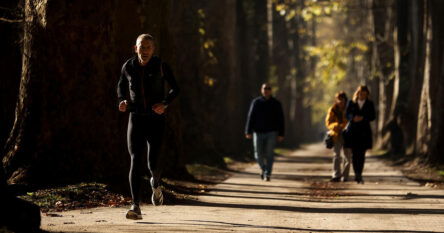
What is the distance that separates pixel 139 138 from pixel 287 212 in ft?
8.35

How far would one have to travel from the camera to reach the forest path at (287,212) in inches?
379

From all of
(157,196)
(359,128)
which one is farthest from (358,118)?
(157,196)

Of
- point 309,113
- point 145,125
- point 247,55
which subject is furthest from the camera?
point 309,113

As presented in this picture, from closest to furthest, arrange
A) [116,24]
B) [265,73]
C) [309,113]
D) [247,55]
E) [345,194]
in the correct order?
[116,24] < [345,194] < [247,55] < [265,73] < [309,113]

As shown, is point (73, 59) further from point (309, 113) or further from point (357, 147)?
point (309, 113)

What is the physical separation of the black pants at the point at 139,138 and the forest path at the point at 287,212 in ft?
1.45

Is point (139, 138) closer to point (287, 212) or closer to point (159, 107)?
point (159, 107)

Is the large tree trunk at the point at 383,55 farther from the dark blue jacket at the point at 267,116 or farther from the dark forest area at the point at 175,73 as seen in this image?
the dark blue jacket at the point at 267,116

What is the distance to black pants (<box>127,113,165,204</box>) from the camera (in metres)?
9.98

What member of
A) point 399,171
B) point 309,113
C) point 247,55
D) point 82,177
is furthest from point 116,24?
point 309,113

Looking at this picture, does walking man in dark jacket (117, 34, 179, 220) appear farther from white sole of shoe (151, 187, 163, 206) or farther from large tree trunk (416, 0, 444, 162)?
large tree trunk (416, 0, 444, 162)

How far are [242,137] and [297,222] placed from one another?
21.5 metres

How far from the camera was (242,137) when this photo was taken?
105ft

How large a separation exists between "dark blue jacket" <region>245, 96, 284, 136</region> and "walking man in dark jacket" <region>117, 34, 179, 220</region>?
26.3 ft
